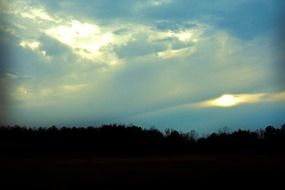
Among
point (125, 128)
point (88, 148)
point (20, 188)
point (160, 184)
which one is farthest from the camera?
point (125, 128)

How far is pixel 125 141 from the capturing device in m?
93.9

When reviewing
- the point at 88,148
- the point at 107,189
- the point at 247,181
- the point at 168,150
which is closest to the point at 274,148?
the point at 168,150

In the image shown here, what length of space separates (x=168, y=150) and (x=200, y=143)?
6504 mm

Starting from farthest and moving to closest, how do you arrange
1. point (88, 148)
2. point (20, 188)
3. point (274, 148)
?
point (88, 148) → point (274, 148) → point (20, 188)

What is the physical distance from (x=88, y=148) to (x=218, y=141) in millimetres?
26986

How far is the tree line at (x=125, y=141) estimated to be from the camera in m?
79.8

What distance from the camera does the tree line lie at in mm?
79750

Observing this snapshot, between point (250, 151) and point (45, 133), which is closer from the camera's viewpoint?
point (250, 151)

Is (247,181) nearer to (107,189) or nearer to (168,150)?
(107,189)

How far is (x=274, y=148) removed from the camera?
73812 mm

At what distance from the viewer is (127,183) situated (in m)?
24.7

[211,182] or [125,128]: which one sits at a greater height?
[125,128]

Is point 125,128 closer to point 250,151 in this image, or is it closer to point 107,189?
point 250,151

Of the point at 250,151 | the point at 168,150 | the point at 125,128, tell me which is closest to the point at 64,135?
the point at 125,128
